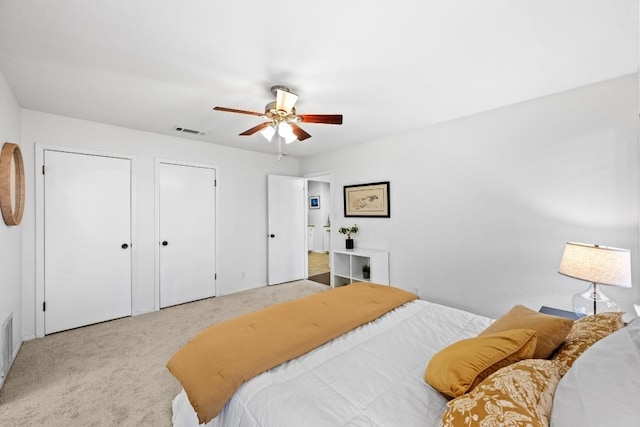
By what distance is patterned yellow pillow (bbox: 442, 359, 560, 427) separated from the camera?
718mm

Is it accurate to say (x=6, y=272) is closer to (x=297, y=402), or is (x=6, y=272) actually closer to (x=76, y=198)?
(x=76, y=198)

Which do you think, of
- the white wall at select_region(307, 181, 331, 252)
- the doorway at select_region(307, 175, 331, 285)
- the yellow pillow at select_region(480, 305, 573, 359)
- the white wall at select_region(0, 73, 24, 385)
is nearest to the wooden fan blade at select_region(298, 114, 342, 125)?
the yellow pillow at select_region(480, 305, 573, 359)

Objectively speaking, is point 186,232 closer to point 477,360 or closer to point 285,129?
point 285,129

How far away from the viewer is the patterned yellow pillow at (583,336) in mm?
1092

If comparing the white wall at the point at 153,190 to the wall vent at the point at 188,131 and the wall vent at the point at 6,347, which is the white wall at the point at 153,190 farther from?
the wall vent at the point at 6,347

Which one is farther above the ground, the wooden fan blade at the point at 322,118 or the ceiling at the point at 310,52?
the ceiling at the point at 310,52

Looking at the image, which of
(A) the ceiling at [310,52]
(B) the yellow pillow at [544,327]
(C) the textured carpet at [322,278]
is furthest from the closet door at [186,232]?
(B) the yellow pillow at [544,327]

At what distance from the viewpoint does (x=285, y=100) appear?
6.93ft

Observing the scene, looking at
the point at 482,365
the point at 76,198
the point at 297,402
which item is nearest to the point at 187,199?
the point at 76,198

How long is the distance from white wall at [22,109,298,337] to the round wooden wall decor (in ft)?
1.56

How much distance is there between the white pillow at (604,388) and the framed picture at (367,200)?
9.86 feet

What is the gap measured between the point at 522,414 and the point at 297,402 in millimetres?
758

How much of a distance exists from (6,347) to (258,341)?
233cm

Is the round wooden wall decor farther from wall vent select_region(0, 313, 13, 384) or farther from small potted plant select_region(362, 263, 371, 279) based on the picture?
small potted plant select_region(362, 263, 371, 279)
